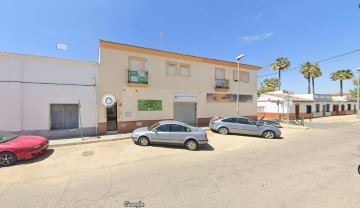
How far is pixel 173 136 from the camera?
8.53 m

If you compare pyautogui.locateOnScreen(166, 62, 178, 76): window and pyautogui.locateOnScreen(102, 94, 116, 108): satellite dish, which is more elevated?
pyautogui.locateOnScreen(166, 62, 178, 76): window

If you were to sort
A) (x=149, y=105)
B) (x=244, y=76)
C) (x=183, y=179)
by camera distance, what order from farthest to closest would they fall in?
(x=244, y=76) → (x=149, y=105) → (x=183, y=179)

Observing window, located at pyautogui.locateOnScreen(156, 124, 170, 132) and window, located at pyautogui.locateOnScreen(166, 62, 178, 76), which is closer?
window, located at pyautogui.locateOnScreen(156, 124, 170, 132)

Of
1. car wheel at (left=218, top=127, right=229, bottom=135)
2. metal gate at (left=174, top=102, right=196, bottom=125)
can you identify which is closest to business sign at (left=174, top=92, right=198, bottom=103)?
metal gate at (left=174, top=102, right=196, bottom=125)

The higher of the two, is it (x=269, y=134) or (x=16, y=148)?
(x=16, y=148)

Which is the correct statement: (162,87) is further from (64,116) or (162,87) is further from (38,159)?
(38,159)

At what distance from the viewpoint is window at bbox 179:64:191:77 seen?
585 inches

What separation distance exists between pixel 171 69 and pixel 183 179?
10.8m

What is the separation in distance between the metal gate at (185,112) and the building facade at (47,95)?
6458 millimetres

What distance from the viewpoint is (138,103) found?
12859mm

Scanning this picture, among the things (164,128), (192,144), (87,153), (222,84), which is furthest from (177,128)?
(222,84)

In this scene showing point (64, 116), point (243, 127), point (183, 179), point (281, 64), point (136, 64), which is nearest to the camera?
point (183, 179)

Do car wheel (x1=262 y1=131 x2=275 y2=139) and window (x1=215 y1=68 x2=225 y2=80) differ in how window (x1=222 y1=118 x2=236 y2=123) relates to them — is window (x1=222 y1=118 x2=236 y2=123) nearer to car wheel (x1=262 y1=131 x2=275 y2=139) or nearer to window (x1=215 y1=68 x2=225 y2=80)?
car wheel (x1=262 y1=131 x2=275 y2=139)

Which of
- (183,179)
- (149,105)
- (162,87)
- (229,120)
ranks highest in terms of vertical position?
(162,87)
